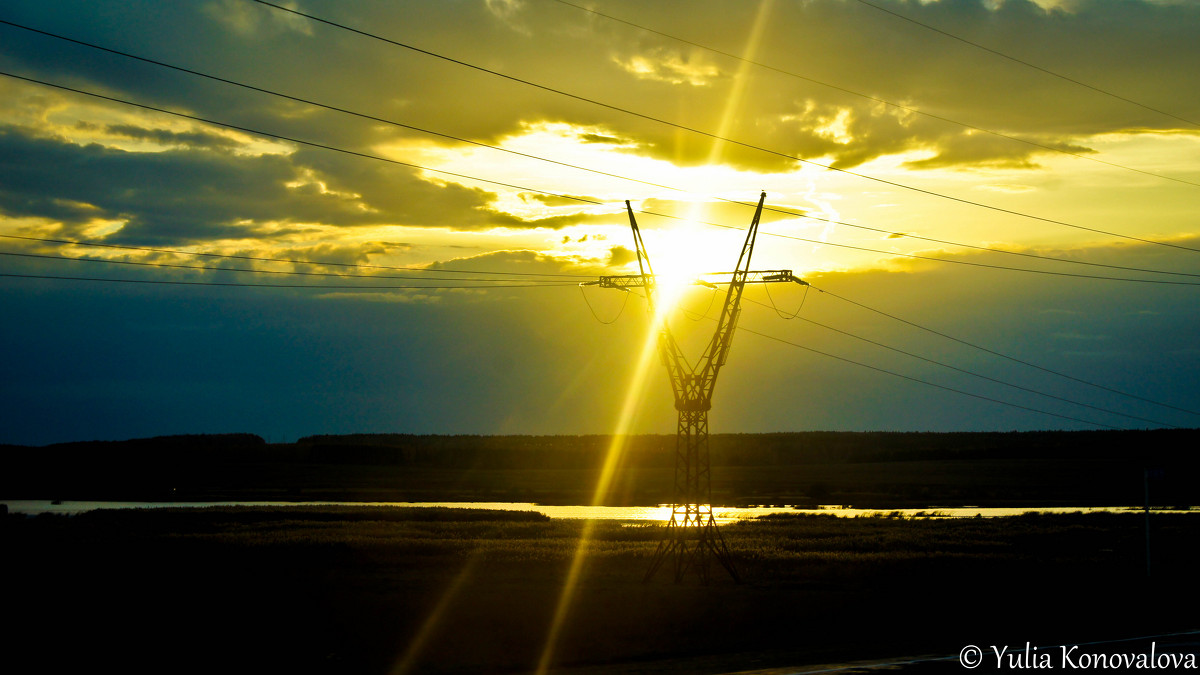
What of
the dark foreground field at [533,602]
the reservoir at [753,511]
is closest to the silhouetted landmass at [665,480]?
the reservoir at [753,511]

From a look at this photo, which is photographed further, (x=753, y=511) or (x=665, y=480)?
(x=665, y=480)

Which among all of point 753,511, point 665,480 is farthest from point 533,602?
point 665,480

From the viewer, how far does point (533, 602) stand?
101 feet

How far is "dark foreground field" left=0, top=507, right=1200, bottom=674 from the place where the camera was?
931 inches

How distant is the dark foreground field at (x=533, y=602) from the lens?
77.6 feet

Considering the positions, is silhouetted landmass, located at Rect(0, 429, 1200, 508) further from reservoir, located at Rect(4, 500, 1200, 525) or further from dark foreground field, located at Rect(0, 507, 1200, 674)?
dark foreground field, located at Rect(0, 507, 1200, 674)

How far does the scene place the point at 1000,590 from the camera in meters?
33.9

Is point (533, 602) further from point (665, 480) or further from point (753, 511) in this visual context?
point (665, 480)

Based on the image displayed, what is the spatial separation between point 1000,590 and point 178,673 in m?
27.0

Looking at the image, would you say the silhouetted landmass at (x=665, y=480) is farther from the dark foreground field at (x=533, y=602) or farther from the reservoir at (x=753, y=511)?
the dark foreground field at (x=533, y=602)

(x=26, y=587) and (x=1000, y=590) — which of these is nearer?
(x=26, y=587)

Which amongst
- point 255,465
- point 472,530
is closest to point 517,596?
point 472,530

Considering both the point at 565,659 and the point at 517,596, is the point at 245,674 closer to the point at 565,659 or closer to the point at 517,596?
the point at 565,659

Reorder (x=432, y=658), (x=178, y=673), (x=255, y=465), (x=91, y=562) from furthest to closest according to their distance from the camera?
(x=255, y=465) < (x=91, y=562) < (x=432, y=658) < (x=178, y=673)
